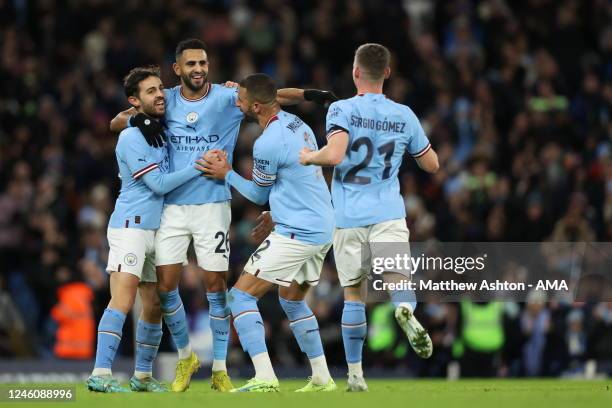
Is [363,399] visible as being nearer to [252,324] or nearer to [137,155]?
[252,324]

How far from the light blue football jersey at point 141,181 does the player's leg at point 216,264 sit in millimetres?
342

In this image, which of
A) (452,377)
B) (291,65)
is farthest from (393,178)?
(291,65)

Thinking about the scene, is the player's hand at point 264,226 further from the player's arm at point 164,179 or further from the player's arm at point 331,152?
the player's arm at point 331,152

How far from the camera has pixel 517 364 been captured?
1836 centimetres

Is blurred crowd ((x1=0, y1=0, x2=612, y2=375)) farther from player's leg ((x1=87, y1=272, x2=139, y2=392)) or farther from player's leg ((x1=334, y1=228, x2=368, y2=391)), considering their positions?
player's leg ((x1=87, y1=272, x2=139, y2=392))

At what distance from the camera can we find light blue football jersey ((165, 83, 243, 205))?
12.1m

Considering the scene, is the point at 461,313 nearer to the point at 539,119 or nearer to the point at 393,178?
the point at 539,119

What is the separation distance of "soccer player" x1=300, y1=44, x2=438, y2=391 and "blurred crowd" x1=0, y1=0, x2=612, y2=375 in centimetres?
678

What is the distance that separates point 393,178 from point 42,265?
944cm

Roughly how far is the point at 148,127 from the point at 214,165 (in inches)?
25.7

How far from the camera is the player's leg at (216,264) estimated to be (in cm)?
1208

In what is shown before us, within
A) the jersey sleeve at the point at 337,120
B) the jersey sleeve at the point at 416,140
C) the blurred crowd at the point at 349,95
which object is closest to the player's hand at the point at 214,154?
the jersey sleeve at the point at 337,120

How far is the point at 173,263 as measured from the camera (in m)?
12.1

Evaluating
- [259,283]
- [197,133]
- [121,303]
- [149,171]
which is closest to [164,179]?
[149,171]
